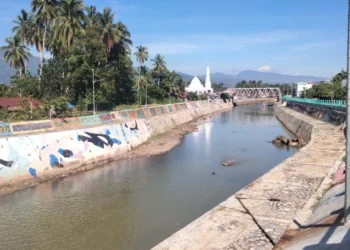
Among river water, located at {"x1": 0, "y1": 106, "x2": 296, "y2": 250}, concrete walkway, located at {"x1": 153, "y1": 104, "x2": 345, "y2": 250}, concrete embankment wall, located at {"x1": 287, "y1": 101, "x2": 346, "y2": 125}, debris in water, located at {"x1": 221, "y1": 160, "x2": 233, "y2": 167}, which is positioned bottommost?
river water, located at {"x1": 0, "y1": 106, "x2": 296, "y2": 250}

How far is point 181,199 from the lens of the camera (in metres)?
21.2

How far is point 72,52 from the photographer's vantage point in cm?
5756

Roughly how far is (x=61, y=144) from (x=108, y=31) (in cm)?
4319

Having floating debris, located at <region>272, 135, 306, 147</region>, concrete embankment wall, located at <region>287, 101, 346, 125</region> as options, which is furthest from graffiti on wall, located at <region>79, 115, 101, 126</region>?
concrete embankment wall, located at <region>287, 101, 346, 125</region>

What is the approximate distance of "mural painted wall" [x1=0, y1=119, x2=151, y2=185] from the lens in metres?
24.7

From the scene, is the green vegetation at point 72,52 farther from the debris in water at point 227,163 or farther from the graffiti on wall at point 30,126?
the debris in water at point 227,163

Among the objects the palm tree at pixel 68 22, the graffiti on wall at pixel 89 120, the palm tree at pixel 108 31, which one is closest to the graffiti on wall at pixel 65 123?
the graffiti on wall at pixel 89 120

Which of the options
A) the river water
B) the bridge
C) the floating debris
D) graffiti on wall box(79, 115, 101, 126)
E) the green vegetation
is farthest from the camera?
the bridge

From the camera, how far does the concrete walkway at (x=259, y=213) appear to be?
1235 cm

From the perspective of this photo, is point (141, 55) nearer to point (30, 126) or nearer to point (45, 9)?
point (45, 9)

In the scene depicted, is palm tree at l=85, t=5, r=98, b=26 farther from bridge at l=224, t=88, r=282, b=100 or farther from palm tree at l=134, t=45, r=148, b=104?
bridge at l=224, t=88, r=282, b=100

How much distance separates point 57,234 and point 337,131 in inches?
1330

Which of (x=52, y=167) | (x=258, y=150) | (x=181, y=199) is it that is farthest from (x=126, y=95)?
(x=181, y=199)

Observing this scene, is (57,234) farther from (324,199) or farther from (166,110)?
(166,110)
